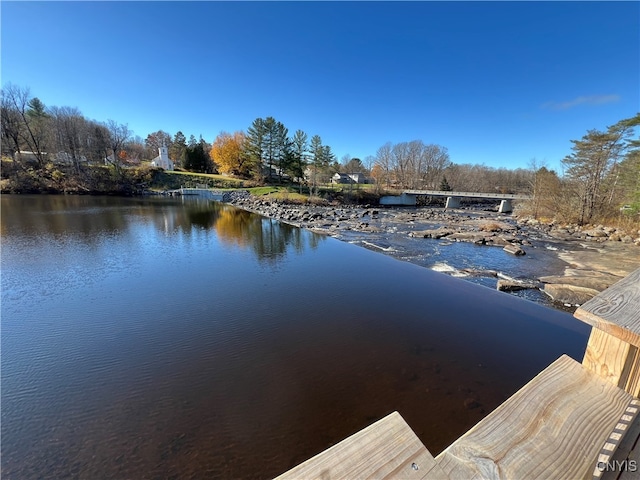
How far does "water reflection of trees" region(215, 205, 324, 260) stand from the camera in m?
13.9

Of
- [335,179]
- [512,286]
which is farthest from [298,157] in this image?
[512,286]

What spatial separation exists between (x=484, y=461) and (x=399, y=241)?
16.3 m

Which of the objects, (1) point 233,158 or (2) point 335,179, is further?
(2) point 335,179

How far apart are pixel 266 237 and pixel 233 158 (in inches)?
1801

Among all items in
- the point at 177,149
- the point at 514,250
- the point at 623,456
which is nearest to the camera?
the point at 623,456

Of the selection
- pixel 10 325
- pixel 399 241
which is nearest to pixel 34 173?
pixel 10 325

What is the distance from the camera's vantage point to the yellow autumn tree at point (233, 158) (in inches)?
2191

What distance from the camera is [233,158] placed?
2231 inches

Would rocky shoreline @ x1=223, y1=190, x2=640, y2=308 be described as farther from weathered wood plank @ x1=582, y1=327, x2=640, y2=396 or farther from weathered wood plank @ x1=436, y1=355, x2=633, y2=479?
weathered wood plank @ x1=436, y1=355, x2=633, y2=479

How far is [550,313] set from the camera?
Result: 7254 millimetres

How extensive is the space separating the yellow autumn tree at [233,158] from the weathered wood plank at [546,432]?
56.4 metres

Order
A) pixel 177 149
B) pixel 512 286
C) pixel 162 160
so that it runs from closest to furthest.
Answer: pixel 512 286 → pixel 162 160 → pixel 177 149

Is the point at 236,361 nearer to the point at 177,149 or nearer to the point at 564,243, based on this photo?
the point at 564,243

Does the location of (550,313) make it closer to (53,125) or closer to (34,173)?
(34,173)
